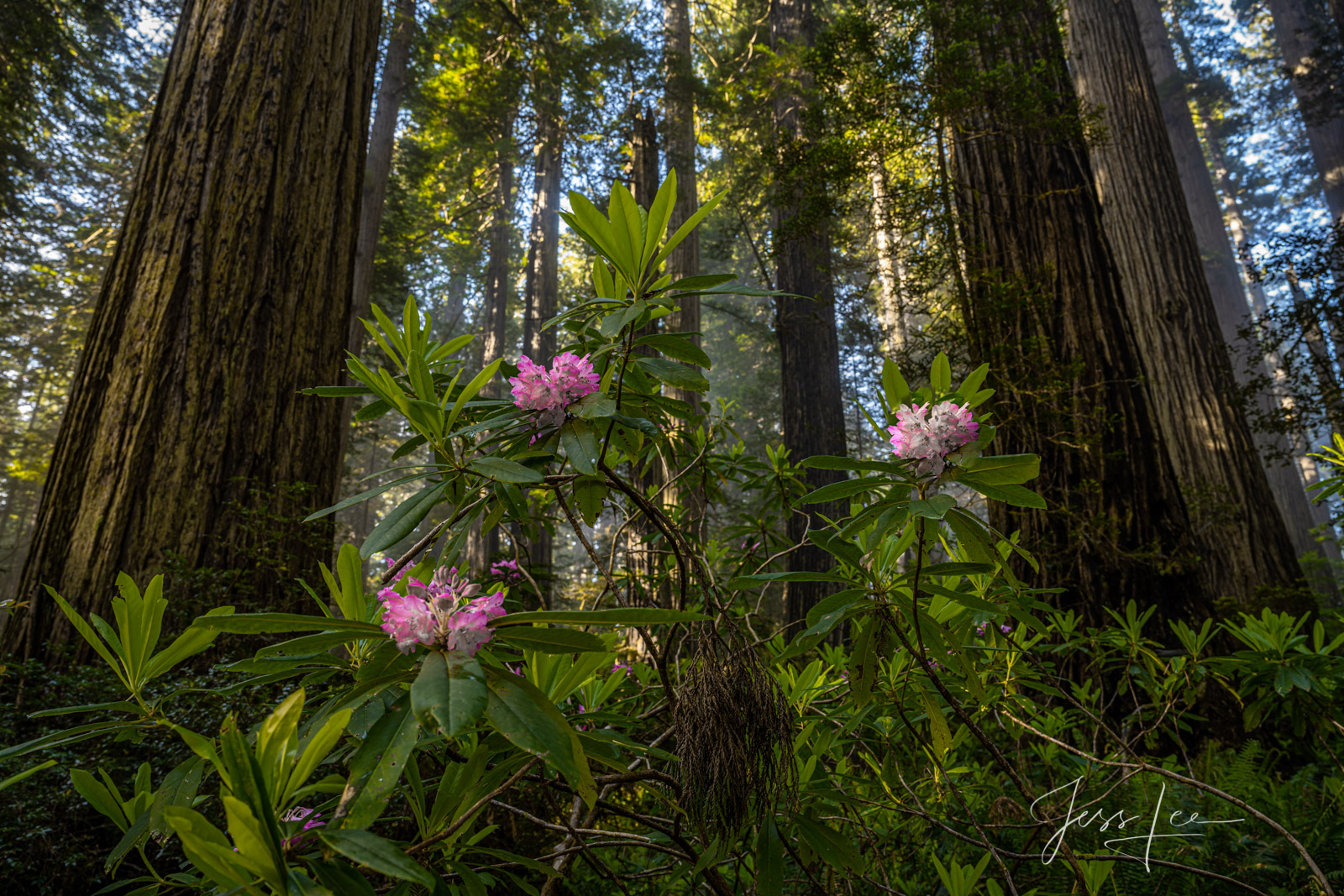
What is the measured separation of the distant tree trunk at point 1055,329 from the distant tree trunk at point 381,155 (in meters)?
5.79

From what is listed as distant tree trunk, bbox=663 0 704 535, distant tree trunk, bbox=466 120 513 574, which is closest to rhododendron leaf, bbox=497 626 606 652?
distant tree trunk, bbox=663 0 704 535

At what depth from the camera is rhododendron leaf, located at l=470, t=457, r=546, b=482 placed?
842 millimetres

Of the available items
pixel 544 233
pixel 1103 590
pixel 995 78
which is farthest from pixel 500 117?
pixel 1103 590

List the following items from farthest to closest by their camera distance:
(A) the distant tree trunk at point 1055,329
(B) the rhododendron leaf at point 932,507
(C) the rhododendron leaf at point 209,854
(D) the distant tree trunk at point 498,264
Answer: (D) the distant tree trunk at point 498,264 < (A) the distant tree trunk at point 1055,329 < (B) the rhododendron leaf at point 932,507 < (C) the rhododendron leaf at point 209,854

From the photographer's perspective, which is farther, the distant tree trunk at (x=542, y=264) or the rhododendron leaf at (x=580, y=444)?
the distant tree trunk at (x=542, y=264)

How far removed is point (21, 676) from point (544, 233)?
11522 mm

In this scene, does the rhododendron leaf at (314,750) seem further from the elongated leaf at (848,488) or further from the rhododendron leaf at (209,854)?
the elongated leaf at (848,488)

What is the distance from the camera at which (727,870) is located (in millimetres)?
1950

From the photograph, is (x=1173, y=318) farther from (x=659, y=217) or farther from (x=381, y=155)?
(x=381, y=155)

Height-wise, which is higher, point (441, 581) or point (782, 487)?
point (782, 487)

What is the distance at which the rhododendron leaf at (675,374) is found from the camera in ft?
3.32

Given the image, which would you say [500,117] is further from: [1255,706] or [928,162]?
[1255,706]

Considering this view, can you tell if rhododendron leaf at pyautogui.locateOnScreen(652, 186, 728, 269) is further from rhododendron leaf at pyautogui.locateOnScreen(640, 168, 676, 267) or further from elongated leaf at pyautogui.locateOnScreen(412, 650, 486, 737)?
elongated leaf at pyautogui.locateOnScreen(412, 650, 486, 737)
